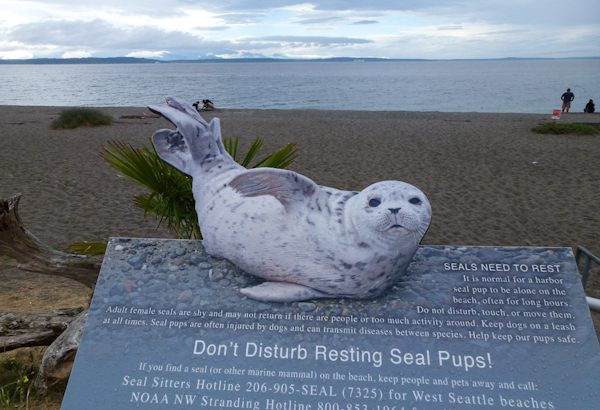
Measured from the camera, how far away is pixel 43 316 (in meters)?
3.14

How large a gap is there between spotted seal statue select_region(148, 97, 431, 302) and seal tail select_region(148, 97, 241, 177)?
1.11ft

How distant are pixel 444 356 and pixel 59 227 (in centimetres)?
603

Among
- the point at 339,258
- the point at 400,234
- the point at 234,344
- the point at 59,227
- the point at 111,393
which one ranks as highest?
the point at 400,234

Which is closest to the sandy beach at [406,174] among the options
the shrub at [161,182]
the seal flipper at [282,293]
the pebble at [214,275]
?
the shrub at [161,182]

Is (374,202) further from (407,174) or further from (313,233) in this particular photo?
(407,174)

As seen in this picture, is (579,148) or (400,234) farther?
(579,148)

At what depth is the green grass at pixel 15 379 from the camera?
2.60 metres

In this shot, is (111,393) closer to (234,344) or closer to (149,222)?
(234,344)

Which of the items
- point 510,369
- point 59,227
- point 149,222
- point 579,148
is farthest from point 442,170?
point 510,369

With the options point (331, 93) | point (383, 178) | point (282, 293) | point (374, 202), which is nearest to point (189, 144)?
point (282, 293)

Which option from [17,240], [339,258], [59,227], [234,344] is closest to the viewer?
[234,344]

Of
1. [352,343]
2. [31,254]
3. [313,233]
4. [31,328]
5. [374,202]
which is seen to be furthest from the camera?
[31,254]

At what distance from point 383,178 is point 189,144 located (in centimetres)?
679

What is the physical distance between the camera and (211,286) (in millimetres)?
2301
